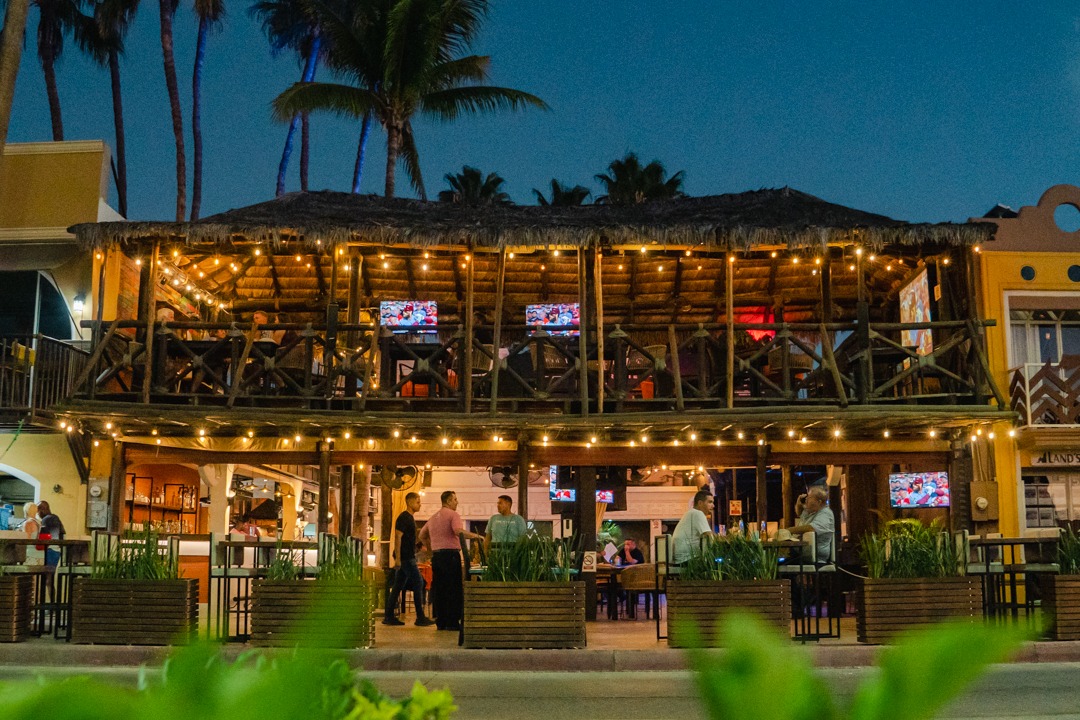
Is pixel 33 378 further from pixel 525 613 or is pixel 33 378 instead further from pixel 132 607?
pixel 525 613

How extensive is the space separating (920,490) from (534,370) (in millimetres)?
5382

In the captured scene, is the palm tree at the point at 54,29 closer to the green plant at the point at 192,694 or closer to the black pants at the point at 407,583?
the black pants at the point at 407,583

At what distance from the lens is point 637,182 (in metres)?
36.8

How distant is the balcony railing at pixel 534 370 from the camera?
1489 cm

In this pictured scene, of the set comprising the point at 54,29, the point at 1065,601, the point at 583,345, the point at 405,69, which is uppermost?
Result: the point at 54,29

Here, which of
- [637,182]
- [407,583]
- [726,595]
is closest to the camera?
[726,595]

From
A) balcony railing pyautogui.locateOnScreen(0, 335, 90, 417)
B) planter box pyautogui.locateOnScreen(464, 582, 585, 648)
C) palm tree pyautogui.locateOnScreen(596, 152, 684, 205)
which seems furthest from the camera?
palm tree pyautogui.locateOnScreen(596, 152, 684, 205)

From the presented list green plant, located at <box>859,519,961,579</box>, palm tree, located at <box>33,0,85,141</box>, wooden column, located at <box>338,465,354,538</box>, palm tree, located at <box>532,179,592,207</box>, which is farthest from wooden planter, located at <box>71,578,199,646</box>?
palm tree, located at <box>532,179,592,207</box>

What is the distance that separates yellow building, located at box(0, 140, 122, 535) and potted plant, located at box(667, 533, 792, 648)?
890 centimetres

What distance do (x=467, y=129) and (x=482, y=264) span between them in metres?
124

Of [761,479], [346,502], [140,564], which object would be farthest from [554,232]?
[140,564]

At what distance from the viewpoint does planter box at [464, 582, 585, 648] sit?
36.9ft

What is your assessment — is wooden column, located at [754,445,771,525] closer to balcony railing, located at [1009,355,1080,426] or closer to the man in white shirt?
balcony railing, located at [1009,355,1080,426]

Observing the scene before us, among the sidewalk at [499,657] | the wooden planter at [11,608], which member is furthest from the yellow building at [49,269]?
the sidewalk at [499,657]
